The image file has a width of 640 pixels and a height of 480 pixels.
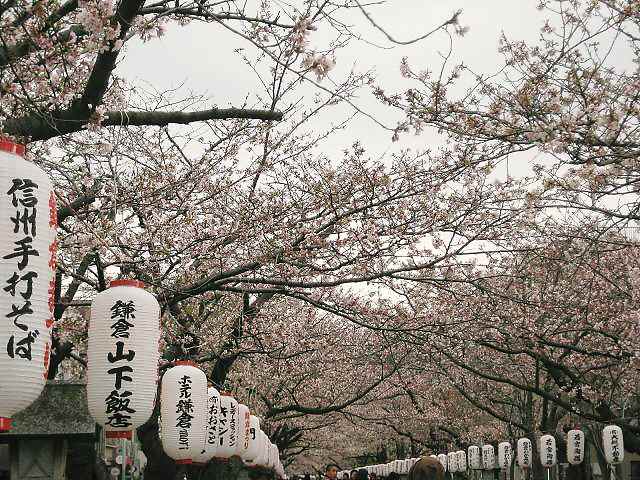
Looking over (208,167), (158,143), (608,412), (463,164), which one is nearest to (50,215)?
(208,167)

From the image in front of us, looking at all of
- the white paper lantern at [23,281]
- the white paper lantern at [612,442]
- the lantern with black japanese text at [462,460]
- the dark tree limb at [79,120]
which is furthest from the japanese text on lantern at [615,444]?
the white paper lantern at [23,281]

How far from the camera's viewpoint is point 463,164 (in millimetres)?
9750

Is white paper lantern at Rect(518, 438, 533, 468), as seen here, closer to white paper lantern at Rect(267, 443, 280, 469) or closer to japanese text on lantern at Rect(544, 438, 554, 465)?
japanese text on lantern at Rect(544, 438, 554, 465)

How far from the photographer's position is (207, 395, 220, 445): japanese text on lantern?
11.5m

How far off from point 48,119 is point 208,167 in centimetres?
419

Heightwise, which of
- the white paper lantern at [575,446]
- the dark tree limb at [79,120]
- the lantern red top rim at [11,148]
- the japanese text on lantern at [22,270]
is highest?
the dark tree limb at [79,120]

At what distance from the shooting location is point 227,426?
12406 mm

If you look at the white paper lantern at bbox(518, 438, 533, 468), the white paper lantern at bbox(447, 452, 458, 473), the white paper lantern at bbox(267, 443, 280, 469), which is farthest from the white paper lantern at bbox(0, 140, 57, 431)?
the white paper lantern at bbox(447, 452, 458, 473)

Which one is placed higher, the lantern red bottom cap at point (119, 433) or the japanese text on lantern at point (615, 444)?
the japanese text on lantern at point (615, 444)

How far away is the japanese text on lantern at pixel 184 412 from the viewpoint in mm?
9773

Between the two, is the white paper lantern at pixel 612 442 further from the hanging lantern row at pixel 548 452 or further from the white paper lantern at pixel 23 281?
the white paper lantern at pixel 23 281

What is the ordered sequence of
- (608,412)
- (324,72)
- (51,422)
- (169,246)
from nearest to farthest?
(324,72), (169,246), (51,422), (608,412)

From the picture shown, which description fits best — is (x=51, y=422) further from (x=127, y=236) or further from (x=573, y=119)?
(x=573, y=119)

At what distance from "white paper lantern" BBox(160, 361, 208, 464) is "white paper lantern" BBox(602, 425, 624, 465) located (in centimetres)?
1293
